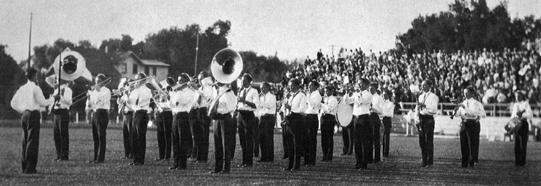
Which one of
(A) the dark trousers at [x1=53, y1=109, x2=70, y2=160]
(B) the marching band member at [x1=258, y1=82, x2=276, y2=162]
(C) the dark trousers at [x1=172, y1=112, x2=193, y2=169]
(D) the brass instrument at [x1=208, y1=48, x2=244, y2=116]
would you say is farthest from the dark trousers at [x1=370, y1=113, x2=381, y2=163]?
(A) the dark trousers at [x1=53, y1=109, x2=70, y2=160]

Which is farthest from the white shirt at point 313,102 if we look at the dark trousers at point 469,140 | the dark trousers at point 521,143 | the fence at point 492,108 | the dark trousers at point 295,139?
the fence at point 492,108

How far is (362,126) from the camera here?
1381 cm

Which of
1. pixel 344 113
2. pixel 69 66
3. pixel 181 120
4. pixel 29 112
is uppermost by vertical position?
pixel 69 66

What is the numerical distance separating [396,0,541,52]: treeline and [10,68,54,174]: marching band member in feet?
34.5

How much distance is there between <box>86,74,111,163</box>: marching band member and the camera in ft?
46.9

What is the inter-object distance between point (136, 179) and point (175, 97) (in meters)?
2.95

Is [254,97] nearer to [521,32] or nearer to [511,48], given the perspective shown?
[521,32]

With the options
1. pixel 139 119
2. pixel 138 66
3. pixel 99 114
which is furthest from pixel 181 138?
pixel 138 66

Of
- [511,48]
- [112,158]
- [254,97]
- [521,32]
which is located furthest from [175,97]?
[511,48]

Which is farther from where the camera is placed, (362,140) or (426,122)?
(426,122)

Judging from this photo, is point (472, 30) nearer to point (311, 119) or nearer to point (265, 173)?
point (311, 119)

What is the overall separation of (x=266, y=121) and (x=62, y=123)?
15.7 ft

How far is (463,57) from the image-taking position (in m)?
27.8

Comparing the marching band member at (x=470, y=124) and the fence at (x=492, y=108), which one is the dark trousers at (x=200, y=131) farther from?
the fence at (x=492, y=108)
